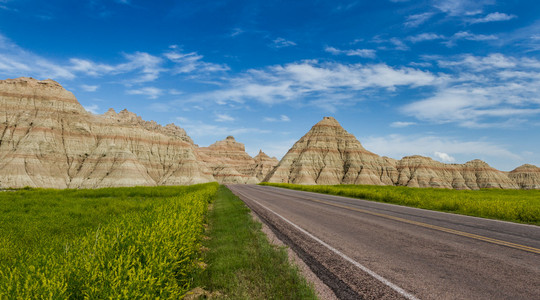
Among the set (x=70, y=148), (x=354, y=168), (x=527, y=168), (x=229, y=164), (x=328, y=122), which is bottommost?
(x=354, y=168)

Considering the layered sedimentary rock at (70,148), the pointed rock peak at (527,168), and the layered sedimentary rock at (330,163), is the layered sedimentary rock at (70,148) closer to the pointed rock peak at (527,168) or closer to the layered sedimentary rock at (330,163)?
the layered sedimentary rock at (330,163)

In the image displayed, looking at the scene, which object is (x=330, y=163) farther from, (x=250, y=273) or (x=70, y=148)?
(x=250, y=273)

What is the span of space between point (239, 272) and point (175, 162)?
9535 centimetres

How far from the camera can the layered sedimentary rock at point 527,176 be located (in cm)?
14275

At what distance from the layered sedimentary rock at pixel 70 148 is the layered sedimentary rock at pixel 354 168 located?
3959 cm

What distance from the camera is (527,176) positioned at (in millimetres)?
149750

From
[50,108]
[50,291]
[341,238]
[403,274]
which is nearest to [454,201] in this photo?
[341,238]

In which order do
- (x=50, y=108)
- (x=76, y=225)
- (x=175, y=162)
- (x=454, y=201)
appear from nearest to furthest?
(x=76, y=225) → (x=454, y=201) → (x=50, y=108) → (x=175, y=162)

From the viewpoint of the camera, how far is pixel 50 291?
2400 mm

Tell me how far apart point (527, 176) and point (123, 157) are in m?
213

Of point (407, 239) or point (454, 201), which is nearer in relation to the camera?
point (407, 239)

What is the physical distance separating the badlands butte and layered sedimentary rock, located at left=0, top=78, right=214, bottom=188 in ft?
0.71

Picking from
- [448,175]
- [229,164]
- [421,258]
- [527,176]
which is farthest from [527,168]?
[421,258]

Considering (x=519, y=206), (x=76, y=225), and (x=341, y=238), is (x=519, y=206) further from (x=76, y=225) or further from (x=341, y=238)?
(x=76, y=225)
